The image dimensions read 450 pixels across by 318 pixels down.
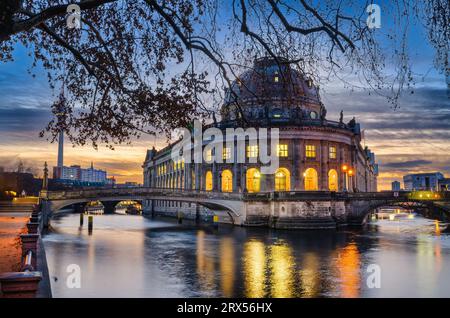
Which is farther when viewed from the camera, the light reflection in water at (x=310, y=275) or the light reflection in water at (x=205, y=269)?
the light reflection in water at (x=205, y=269)

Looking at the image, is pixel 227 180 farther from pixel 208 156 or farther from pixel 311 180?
pixel 311 180

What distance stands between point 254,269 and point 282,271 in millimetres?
1558

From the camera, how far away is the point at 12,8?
26.2 feet

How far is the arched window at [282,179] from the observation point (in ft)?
204

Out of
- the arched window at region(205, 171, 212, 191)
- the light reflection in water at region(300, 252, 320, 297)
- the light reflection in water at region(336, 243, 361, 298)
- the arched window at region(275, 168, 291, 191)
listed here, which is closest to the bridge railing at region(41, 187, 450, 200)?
the arched window at region(275, 168, 291, 191)

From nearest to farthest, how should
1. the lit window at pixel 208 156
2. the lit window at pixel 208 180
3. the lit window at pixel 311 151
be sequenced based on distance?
the lit window at pixel 311 151 → the lit window at pixel 208 156 → the lit window at pixel 208 180

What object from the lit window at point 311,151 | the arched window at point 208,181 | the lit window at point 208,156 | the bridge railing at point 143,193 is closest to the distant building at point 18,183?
the bridge railing at point 143,193

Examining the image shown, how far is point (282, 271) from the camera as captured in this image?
2408 cm

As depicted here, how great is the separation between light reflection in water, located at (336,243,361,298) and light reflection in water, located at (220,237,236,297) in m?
4.77

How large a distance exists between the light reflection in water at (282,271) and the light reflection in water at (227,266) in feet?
6.23

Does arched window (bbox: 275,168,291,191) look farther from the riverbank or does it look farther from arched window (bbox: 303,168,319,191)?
the riverbank

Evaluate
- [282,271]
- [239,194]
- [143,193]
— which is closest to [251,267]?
[282,271]

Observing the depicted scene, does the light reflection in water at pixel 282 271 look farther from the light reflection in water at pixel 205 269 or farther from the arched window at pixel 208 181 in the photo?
the arched window at pixel 208 181

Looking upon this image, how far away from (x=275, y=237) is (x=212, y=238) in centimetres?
593
